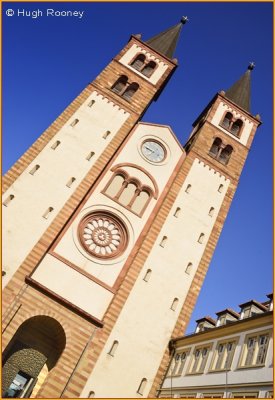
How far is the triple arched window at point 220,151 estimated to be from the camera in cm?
2784

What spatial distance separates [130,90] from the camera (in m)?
28.0

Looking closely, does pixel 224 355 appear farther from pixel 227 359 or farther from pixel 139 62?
pixel 139 62

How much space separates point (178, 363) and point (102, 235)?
25.4ft

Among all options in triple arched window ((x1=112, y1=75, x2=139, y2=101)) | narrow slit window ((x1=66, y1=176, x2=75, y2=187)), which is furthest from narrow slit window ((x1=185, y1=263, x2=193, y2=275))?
triple arched window ((x1=112, y1=75, x2=139, y2=101))

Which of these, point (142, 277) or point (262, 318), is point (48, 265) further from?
point (262, 318)

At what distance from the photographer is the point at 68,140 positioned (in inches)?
896

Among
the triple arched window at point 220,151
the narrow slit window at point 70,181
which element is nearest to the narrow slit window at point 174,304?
the narrow slit window at point 70,181

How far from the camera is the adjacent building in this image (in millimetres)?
13172

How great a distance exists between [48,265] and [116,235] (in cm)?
443

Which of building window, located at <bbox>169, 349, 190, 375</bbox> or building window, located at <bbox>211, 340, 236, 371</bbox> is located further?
building window, located at <bbox>169, 349, 190, 375</bbox>

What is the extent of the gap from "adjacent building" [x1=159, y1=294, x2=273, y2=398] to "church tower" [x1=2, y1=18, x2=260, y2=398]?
47.7 inches


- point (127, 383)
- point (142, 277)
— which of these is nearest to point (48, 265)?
point (142, 277)

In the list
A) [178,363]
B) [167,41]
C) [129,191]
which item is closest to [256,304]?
[178,363]

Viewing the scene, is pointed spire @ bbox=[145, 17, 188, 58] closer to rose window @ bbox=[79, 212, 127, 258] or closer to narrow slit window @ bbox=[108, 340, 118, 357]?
rose window @ bbox=[79, 212, 127, 258]
